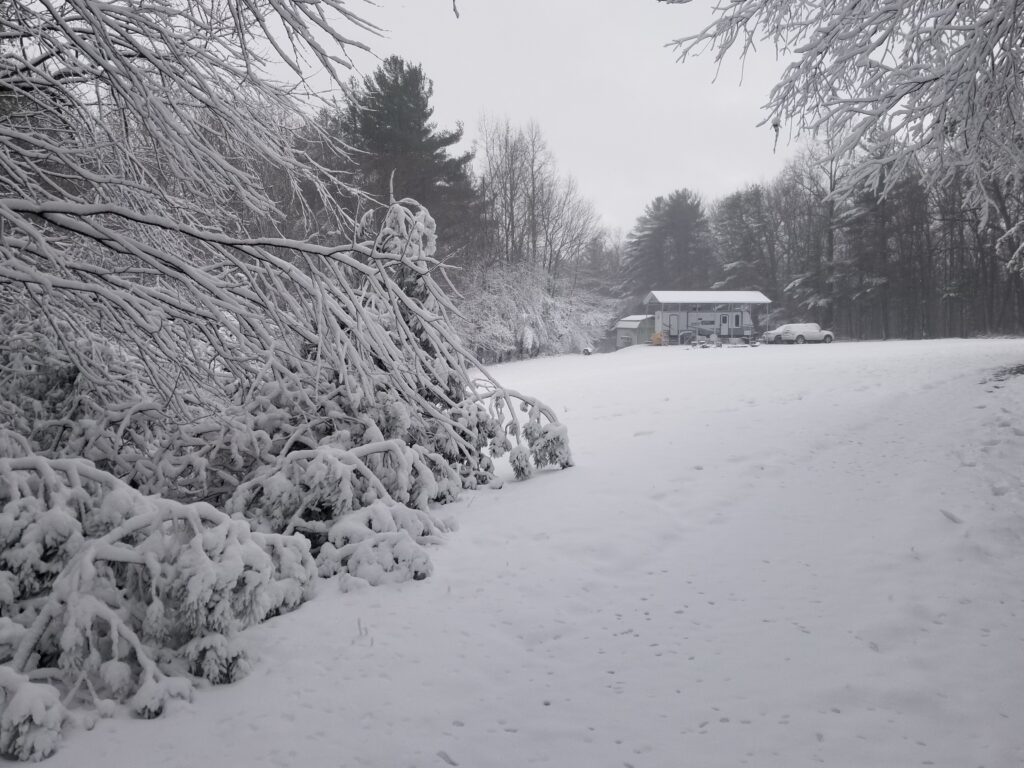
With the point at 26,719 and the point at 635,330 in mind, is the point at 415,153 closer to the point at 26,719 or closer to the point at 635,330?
the point at 635,330

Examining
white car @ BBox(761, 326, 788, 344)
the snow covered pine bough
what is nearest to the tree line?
white car @ BBox(761, 326, 788, 344)

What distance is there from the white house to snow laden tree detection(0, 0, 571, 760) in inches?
1328

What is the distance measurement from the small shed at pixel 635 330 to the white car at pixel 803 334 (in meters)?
9.26

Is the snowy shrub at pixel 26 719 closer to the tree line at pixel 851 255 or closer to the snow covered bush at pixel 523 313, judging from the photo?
the snow covered bush at pixel 523 313

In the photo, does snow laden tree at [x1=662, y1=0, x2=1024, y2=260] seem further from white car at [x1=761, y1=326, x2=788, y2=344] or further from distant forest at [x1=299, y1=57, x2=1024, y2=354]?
white car at [x1=761, y1=326, x2=788, y2=344]

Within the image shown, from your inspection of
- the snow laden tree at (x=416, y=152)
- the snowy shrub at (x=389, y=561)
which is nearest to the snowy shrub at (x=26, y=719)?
the snowy shrub at (x=389, y=561)

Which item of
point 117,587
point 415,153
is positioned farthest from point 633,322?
point 117,587

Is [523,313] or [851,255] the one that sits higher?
[851,255]

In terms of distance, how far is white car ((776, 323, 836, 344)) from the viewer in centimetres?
3149

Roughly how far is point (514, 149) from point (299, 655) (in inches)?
1359

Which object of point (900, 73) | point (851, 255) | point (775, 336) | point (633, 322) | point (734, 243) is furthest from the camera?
point (734, 243)

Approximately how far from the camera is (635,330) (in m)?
41.0

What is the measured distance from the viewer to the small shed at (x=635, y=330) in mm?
40188

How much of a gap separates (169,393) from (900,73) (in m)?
7.05
